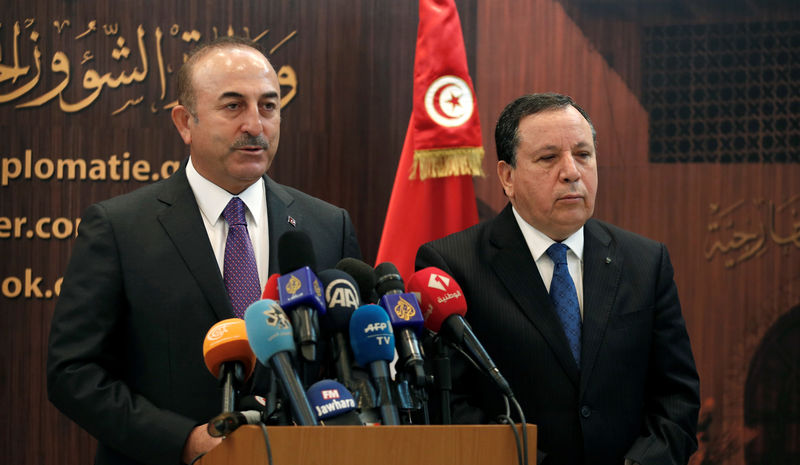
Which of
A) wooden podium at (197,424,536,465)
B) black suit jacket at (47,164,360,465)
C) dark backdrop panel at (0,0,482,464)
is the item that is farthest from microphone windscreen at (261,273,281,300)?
dark backdrop panel at (0,0,482,464)

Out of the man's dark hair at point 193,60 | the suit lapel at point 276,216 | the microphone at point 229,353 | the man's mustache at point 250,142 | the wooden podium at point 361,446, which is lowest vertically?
the wooden podium at point 361,446

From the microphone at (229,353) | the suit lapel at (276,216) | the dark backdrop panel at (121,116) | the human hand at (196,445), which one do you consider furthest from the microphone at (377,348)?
the dark backdrop panel at (121,116)

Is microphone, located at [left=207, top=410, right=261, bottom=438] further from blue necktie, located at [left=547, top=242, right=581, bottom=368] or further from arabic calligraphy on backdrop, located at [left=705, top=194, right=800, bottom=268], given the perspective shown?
arabic calligraphy on backdrop, located at [left=705, top=194, right=800, bottom=268]

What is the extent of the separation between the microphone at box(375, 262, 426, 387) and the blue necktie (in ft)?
2.28

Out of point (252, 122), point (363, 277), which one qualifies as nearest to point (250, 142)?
point (252, 122)

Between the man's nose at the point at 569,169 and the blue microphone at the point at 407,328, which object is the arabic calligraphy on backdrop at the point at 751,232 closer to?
the man's nose at the point at 569,169

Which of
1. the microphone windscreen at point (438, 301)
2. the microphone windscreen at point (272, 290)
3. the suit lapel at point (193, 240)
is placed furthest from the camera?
the suit lapel at point (193, 240)

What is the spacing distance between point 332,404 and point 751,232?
2945 millimetres

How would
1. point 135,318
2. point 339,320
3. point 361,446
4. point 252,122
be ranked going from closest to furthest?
point 361,446 → point 339,320 → point 135,318 → point 252,122

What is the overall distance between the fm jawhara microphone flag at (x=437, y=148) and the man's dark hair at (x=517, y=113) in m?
0.98

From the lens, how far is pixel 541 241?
2168mm

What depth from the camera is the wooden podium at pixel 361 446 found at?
1.22 metres

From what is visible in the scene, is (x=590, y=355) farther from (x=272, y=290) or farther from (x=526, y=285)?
(x=272, y=290)

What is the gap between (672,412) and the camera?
2.03 meters
